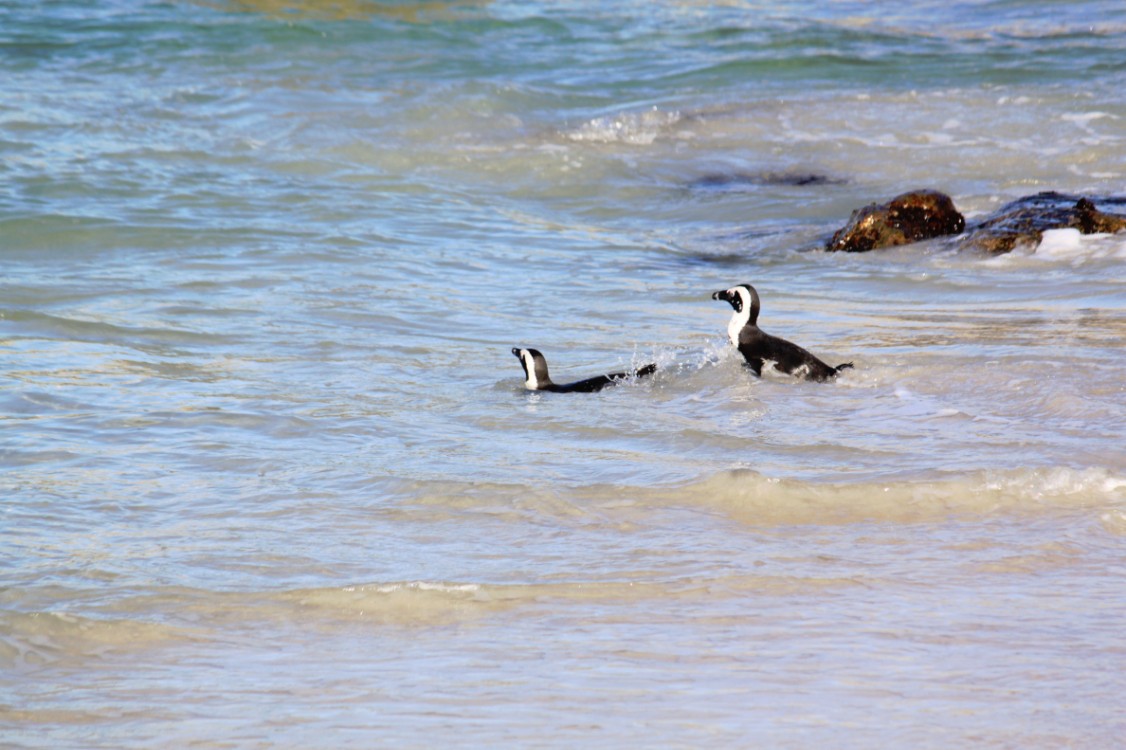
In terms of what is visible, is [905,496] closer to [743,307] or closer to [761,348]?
[761,348]

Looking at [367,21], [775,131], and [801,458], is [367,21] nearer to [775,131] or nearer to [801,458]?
[775,131]

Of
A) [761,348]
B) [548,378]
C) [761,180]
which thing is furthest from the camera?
[761,180]

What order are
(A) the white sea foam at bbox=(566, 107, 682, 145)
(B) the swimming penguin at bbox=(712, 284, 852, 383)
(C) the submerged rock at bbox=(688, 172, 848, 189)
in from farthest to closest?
(A) the white sea foam at bbox=(566, 107, 682, 145)
(C) the submerged rock at bbox=(688, 172, 848, 189)
(B) the swimming penguin at bbox=(712, 284, 852, 383)

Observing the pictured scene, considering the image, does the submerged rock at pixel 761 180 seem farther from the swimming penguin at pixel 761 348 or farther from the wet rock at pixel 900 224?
the swimming penguin at pixel 761 348

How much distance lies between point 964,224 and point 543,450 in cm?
681

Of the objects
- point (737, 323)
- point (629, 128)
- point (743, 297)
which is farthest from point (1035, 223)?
point (629, 128)

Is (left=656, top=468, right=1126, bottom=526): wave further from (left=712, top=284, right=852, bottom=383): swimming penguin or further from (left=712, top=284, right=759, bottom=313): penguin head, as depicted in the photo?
(left=712, top=284, right=759, bottom=313): penguin head

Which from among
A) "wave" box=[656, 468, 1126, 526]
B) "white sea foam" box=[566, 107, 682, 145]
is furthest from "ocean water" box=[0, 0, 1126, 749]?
"white sea foam" box=[566, 107, 682, 145]

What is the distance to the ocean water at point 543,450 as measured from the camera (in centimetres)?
355

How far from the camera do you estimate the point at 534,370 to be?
7.34 m

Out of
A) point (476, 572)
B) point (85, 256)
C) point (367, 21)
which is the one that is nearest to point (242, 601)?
point (476, 572)

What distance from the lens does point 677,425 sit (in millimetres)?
6477

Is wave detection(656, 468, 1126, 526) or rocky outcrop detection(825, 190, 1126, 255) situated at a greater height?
rocky outcrop detection(825, 190, 1126, 255)

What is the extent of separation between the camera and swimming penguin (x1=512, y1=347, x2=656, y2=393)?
719cm
